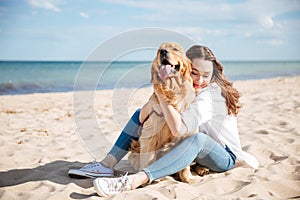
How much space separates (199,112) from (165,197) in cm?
63

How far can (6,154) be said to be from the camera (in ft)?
11.3

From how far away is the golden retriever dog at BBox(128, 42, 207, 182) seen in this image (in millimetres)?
2199

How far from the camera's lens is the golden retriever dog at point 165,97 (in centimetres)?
220

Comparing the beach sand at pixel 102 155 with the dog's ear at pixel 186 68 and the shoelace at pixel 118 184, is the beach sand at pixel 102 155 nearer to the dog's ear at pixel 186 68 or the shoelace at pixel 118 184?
the shoelace at pixel 118 184

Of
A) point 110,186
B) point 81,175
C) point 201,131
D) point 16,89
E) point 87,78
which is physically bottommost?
point 16,89

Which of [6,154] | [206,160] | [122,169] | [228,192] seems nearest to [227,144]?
→ [206,160]

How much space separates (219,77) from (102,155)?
155cm

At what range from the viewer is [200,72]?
259 centimetres

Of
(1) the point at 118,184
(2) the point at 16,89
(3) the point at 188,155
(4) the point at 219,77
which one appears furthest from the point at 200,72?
(2) the point at 16,89

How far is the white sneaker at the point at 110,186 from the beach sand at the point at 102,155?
6cm

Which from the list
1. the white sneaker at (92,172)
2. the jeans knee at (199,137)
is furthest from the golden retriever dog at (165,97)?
the white sneaker at (92,172)

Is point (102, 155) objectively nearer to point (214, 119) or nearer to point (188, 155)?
point (188, 155)

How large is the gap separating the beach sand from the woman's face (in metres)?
0.74

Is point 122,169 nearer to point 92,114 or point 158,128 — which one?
point 158,128
